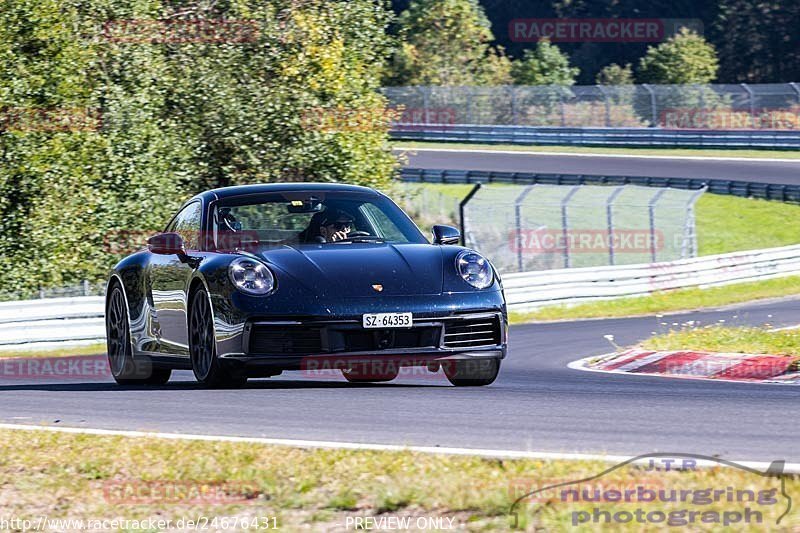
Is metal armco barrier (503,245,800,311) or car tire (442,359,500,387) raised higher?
car tire (442,359,500,387)

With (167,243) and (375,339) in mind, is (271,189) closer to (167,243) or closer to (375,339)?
(167,243)

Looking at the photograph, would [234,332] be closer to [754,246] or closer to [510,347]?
[510,347]

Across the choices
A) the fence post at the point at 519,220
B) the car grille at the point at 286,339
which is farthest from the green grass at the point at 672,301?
the car grille at the point at 286,339

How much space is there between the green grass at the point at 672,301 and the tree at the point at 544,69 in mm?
Answer: 42777

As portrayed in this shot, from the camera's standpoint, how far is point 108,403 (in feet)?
28.9

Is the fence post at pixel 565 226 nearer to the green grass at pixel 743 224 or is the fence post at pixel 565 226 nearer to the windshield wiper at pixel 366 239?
the green grass at pixel 743 224

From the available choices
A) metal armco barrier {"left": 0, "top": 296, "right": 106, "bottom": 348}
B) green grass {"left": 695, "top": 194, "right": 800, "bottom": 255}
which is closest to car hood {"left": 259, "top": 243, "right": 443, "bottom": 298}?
metal armco barrier {"left": 0, "top": 296, "right": 106, "bottom": 348}

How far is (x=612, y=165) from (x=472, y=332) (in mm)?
36024

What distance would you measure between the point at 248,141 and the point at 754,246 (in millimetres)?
12362

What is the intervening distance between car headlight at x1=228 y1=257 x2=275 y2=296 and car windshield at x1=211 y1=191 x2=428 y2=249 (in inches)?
27.1

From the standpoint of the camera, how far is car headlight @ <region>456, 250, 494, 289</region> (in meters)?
8.93

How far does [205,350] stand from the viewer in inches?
356

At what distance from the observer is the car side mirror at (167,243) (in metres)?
9.41

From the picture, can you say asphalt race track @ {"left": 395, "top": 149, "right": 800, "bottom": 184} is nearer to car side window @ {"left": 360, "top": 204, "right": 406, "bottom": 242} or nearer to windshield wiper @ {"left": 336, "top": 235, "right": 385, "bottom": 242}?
car side window @ {"left": 360, "top": 204, "right": 406, "bottom": 242}
